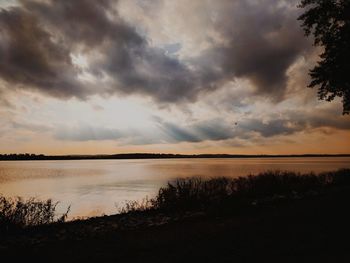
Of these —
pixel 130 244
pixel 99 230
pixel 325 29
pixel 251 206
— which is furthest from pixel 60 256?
pixel 325 29

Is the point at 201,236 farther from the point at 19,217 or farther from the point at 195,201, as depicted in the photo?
the point at 19,217

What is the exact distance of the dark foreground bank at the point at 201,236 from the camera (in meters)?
8.76

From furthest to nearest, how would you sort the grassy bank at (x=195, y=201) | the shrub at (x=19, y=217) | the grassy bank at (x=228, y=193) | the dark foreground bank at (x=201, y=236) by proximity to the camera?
the grassy bank at (x=228, y=193), the grassy bank at (x=195, y=201), the shrub at (x=19, y=217), the dark foreground bank at (x=201, y=236)

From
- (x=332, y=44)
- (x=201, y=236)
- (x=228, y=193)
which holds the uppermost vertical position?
(x=332, y=44)

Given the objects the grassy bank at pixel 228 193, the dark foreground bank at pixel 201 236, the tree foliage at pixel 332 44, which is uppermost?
the tree foliage at pixel 332 44

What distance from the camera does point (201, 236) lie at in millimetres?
10977

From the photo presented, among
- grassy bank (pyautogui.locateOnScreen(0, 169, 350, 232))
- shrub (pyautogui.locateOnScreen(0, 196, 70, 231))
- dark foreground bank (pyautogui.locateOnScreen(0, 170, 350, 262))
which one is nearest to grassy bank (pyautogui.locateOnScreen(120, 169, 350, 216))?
grassy bank (pyautogui.locateOnScreen(0, 169, 350, 232))

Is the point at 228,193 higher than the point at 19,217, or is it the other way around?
the point at 228,193

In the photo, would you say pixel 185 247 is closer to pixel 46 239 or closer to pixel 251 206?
pixel 46 239

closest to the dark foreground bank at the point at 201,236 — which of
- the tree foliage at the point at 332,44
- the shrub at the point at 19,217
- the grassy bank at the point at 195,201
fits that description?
the grassy bank at the point at 195,201

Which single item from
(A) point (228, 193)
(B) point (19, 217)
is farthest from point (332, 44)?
(B) point (19, 217)

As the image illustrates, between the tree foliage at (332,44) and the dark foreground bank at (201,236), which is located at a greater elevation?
the tree foliage at (332,44)

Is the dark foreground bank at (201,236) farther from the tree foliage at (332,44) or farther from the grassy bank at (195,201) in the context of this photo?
the tree foliage at (332,44)

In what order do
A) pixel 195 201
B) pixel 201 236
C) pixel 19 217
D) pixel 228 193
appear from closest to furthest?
Answer: pixel 201 236, pixel 19 217, pixel 195 201, pixel 228 193
